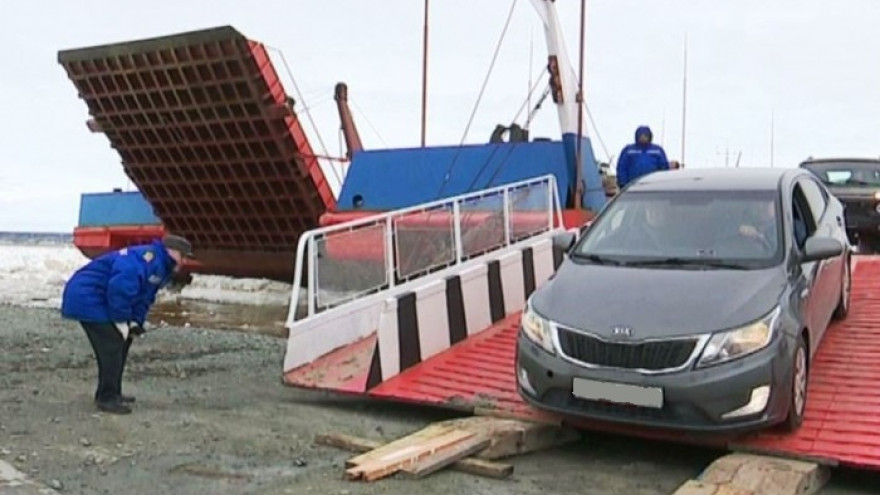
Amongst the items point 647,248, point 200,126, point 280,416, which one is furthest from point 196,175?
point 647,248

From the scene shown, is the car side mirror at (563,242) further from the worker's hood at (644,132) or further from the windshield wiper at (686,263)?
the worker's hood at (644,132)

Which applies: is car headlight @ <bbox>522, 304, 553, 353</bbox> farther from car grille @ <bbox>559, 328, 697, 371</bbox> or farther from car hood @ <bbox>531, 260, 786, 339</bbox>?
car grille @ <bbox>559, 328, 697, 371</bbox>

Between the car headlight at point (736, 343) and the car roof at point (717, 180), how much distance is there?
1619mm

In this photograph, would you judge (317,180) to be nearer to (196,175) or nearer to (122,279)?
(196,175)

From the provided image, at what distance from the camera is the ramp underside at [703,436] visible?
17.2ft

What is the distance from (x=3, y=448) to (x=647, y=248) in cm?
404

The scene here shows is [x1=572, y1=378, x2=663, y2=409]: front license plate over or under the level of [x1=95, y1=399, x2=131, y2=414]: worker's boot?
over

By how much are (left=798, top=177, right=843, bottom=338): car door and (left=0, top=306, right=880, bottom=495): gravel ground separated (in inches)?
59.3

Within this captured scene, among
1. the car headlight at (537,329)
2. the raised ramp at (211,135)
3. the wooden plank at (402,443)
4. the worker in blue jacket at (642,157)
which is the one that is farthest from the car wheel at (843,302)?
the raised ramp at (211,135)

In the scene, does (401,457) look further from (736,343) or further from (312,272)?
(312,272)

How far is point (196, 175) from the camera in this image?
17672 millimetres

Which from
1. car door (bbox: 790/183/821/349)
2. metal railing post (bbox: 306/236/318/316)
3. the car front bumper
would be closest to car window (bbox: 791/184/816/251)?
car door (bbox: 790/183/821/349)

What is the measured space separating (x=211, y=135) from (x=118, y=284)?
10523 mm

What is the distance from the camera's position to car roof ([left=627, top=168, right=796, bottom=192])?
21.0 ft
